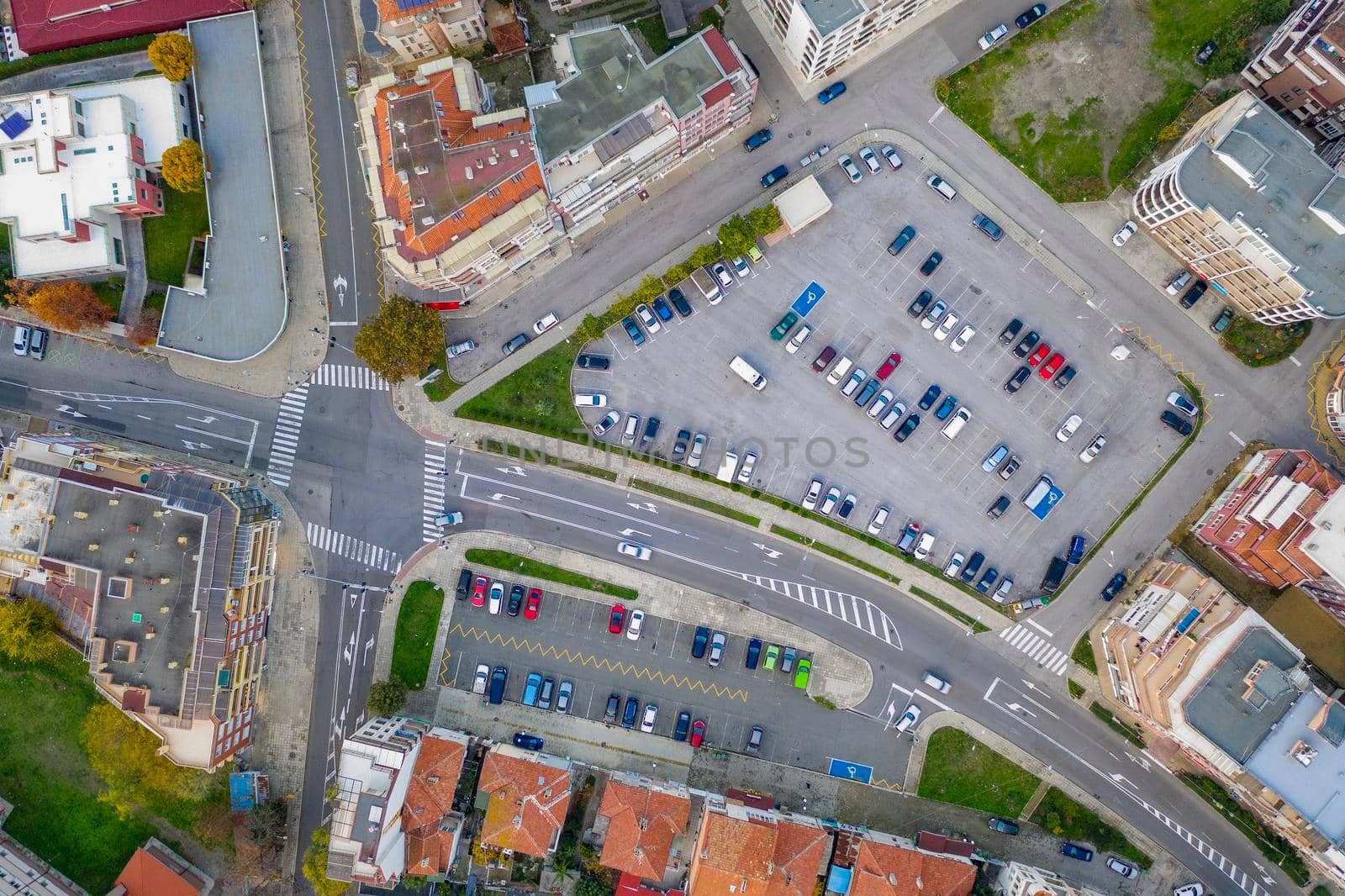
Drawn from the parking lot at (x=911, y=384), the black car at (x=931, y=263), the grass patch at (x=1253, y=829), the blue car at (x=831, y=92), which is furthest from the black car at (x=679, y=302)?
the grass patch at (x=1253, y=829)

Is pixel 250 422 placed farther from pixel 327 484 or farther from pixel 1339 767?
pixel 1339 767

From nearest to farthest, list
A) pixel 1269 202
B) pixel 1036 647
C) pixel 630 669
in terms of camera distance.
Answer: pixel 1269 202 → pixel 1036 647 → pixel 630 669

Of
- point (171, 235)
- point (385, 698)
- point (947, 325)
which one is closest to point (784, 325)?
point (947, 325)

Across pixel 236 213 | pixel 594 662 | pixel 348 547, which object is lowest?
pixel 348 547

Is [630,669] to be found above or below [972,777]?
below

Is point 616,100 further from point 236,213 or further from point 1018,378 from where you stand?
point 1018,378

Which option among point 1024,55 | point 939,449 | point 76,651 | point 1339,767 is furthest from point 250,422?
point 1339,767
